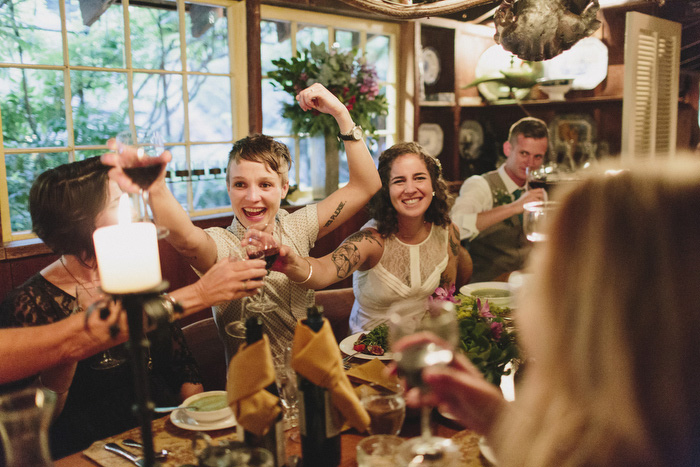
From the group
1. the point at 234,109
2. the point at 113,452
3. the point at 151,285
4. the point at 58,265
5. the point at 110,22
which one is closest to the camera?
the point at 151,285

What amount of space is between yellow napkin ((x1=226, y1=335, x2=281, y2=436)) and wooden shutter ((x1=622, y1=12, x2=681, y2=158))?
352cm

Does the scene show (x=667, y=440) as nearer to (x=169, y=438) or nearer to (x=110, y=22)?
(x=169, y=438)

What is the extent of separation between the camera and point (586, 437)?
0.69 metres

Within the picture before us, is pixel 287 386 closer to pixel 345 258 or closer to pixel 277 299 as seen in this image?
pixel 277 299

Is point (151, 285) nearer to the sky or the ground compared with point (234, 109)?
nearer to the ground

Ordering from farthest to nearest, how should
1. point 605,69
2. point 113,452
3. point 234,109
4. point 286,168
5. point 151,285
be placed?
point 605,69 → point 234,109 → point 286,168 → point 113,452 → point 151,285

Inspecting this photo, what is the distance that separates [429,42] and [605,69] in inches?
53.3

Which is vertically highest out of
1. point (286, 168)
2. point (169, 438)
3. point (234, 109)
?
point (234, 109)

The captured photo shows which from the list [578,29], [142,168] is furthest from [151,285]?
[578,29]

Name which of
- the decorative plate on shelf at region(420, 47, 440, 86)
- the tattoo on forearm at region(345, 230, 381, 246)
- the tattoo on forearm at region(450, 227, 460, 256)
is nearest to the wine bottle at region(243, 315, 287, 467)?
the tattoo on forearm at region(345, 230, 381, 246)

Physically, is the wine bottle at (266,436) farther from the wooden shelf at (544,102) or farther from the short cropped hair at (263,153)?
the wooden shelf at (544,102)

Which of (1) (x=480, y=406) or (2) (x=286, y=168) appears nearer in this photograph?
(1) (x=480, y=406)

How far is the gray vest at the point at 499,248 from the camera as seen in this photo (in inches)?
125

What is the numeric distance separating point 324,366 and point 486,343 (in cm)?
47
